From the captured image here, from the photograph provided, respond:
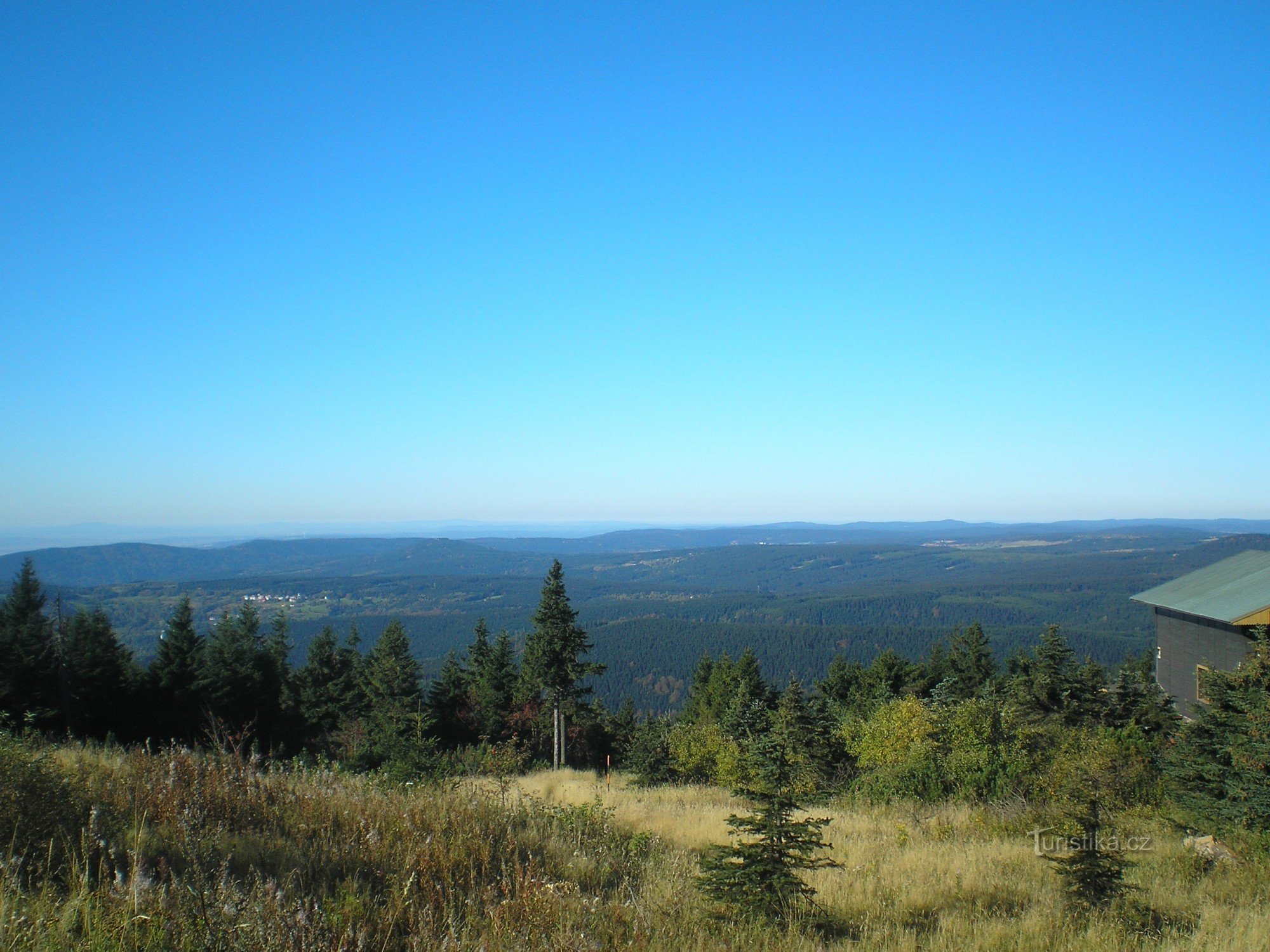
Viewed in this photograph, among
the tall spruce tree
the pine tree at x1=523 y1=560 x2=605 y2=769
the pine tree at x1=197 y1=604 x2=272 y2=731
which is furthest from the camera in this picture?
the tall spruce tree

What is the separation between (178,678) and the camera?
36594 mm

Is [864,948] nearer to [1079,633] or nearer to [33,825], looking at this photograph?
[33,825]

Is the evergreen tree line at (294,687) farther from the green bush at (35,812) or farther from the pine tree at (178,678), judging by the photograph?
the green bush at (35,812)

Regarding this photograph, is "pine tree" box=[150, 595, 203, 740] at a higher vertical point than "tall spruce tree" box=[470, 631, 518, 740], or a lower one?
higher

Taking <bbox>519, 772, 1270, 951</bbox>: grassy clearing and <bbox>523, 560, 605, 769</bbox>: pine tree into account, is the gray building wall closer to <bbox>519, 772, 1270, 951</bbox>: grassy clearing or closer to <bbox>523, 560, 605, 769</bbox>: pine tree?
<bbox>519, 772, 1270, 951</bbox>: grassy clearing

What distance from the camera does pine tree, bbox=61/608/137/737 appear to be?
30.1m

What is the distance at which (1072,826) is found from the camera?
6.89 metres

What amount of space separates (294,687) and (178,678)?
9.27 meters

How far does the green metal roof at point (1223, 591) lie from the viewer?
2320 centimetres

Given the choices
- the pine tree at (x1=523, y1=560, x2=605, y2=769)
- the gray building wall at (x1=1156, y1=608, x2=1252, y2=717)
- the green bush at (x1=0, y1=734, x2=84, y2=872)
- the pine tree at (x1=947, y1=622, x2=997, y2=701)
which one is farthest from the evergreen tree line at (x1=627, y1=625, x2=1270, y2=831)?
the pine tree at (x1=947, y1=622, x2=997, y2=701)

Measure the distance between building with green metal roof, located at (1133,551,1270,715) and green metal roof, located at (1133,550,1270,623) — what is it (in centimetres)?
3

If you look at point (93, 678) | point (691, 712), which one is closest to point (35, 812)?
point (93, 678)

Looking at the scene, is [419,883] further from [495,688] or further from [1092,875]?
[495,688]

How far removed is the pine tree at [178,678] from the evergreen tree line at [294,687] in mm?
56
